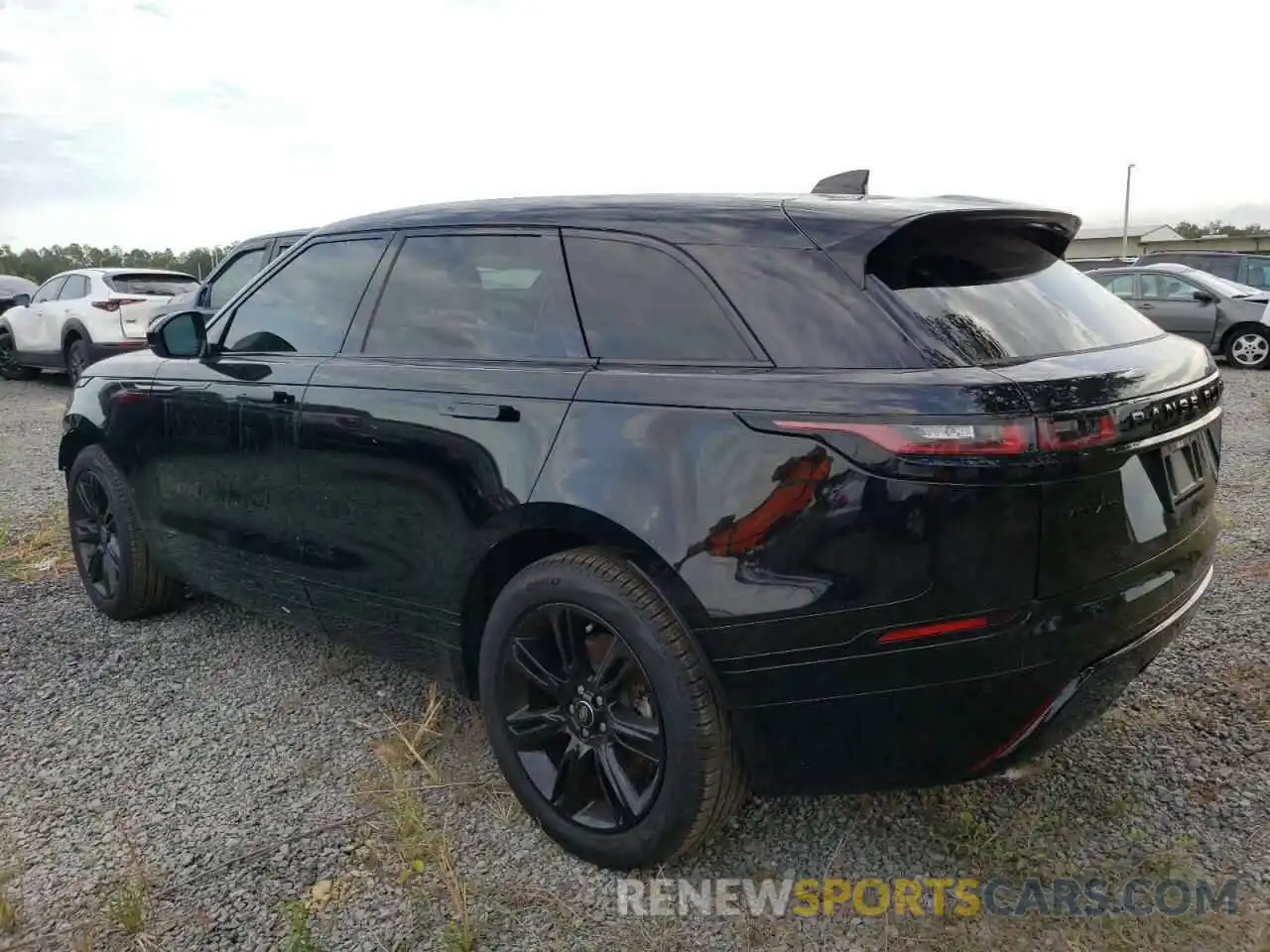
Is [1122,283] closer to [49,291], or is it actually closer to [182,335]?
[182,335]

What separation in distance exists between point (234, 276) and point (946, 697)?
358 inches

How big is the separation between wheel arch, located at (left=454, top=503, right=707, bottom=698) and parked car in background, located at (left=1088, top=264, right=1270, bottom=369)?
1198cm

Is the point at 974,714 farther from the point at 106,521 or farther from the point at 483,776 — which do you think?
the point at 106,521

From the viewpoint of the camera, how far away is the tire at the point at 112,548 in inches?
162

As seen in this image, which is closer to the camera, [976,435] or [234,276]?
[976,435]

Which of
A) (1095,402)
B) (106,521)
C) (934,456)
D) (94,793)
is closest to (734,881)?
(934,456)

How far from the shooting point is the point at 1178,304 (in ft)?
44.3

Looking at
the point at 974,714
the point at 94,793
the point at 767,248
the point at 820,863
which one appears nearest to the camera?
the point at 974,714

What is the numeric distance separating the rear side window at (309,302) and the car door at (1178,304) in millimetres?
12460

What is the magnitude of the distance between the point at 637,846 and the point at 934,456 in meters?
1.19

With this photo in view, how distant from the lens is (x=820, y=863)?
251cm

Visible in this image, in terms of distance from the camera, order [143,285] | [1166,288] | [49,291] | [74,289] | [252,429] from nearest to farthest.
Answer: [252,429] < [143,285] < [74,289] < [49,291] < [1166,288]

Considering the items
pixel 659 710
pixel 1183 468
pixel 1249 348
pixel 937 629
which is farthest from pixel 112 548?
pixel 1249 348

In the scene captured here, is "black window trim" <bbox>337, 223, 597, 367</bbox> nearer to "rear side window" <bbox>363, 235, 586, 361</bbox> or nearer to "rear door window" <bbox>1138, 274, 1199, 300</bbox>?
"rear side window" <bbox>363, 235, 586, 361</bbox>
